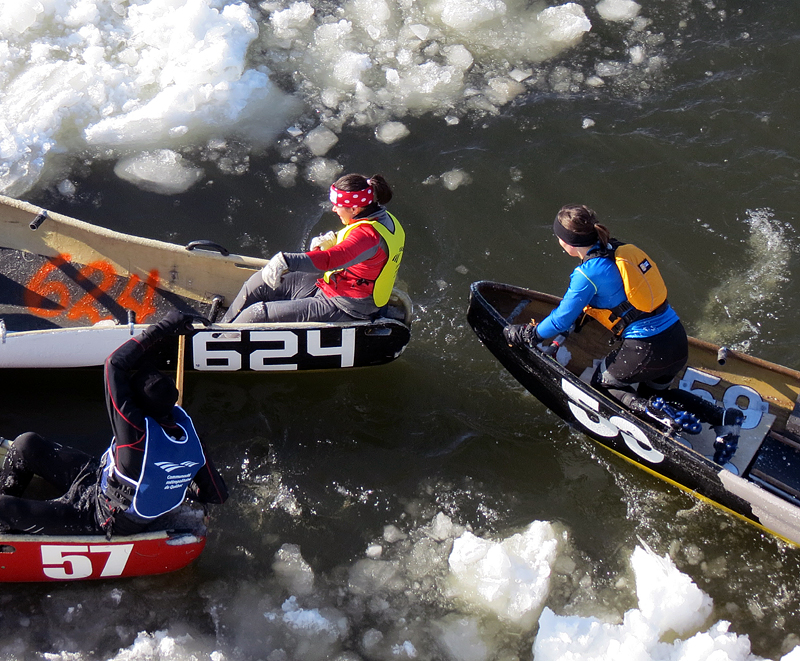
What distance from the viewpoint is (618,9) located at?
31.6 feet

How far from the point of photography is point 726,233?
7.49 meters

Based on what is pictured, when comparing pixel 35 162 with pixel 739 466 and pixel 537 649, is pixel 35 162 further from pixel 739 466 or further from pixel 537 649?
pixel 739 466

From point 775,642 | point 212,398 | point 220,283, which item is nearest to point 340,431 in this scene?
point 212,398

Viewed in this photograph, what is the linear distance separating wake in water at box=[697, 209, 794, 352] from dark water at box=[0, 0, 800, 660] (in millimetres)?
21

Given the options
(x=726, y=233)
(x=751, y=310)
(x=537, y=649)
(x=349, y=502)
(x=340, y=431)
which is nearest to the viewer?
(x=537, y=649)

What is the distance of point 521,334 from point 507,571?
5.34 ft

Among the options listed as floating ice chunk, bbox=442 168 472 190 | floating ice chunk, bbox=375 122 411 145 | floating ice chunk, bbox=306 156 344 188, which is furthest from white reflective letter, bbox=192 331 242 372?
floating ice chunk, bbox=375 122 411 145

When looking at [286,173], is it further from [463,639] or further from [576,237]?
[463,639]

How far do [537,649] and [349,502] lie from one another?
1648 millimetres

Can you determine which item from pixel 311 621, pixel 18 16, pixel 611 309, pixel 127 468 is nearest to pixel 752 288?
pixel 611 309

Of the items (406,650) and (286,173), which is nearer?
(406,650)

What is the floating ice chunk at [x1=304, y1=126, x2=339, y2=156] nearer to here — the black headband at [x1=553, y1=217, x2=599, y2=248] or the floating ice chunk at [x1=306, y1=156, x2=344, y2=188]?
the floating ice chunk at [x1=306, y1=156, x2=344, y2=188]

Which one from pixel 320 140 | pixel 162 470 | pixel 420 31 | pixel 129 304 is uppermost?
pixel 420 31

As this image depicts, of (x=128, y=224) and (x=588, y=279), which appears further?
(x=128, y=224)
